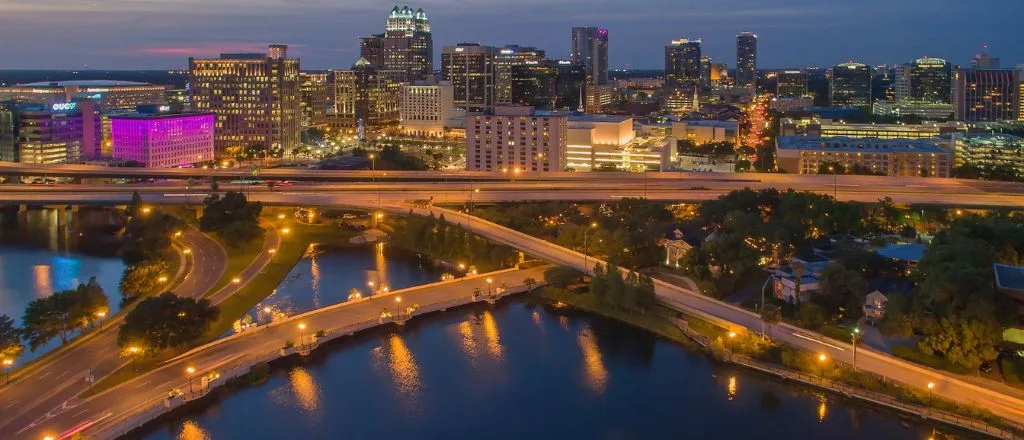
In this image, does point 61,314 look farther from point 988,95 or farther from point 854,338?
point 988,95

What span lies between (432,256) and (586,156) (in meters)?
11.1

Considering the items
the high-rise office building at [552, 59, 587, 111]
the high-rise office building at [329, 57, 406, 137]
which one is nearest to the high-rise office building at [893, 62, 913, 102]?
the high-rise office building at [552, 59, 587, 111]

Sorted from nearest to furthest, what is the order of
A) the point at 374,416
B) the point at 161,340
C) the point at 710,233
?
1. the point at 374,416
2. the point at 161,340
3. the point at 710,233

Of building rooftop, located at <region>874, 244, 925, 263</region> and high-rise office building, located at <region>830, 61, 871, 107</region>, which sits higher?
high-rise office building, located at <region>830, 61, 871, 107</region>

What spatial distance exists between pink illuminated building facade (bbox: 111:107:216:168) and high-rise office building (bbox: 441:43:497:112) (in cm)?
1930

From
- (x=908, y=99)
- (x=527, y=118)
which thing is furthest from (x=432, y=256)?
(x=908, y=99)

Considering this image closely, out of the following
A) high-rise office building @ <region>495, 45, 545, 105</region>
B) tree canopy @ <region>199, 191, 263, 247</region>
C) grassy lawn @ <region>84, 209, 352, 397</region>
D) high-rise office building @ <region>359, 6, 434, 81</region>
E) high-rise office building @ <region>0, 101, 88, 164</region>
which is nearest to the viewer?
grassy lawn @ <region>84, 209, 352, 397</region>

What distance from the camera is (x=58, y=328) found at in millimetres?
10383

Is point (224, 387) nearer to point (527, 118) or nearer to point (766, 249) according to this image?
point (766, 249)

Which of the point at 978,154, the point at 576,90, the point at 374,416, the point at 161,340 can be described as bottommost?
the point at 374,416

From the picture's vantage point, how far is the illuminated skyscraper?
47.1 metres

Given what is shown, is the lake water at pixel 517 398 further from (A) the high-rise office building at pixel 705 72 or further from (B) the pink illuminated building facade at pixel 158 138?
(A) the high-rise office building at pixel 705 72

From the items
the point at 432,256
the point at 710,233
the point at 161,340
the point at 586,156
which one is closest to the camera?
the point at 161,340

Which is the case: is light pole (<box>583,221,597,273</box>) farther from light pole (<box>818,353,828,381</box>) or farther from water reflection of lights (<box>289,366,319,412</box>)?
water reflection of lights (<box>289,366,319,412</box>)
